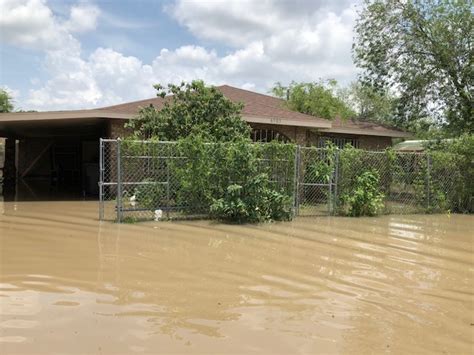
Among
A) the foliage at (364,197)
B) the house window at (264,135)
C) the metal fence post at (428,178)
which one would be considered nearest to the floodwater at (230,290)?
the foliage at (364,197)

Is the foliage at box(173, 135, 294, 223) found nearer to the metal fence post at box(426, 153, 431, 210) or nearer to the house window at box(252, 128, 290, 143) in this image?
the metal fence post at box(426, 153, 431, 210)

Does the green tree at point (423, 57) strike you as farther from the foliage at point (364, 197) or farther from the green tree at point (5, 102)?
the green tree at point (5, 102)

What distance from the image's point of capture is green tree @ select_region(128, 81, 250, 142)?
43.0ft

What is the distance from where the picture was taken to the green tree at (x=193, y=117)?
13.1 metres

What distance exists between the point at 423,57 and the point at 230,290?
59.2ft

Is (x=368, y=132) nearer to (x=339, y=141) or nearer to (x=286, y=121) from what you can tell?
(x=339, y=141)

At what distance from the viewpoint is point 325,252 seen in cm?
772

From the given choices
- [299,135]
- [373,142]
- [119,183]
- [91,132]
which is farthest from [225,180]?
[91,132]

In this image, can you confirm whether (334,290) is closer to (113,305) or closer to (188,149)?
(113,305)

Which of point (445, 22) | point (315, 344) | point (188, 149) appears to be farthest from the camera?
point (445, 22)

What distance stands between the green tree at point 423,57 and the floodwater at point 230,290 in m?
12.0

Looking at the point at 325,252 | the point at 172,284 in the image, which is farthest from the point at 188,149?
the point at 172,284

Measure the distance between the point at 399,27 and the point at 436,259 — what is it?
610 inches

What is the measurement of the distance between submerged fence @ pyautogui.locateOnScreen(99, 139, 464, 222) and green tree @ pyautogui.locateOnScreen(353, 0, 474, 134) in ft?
23.9
